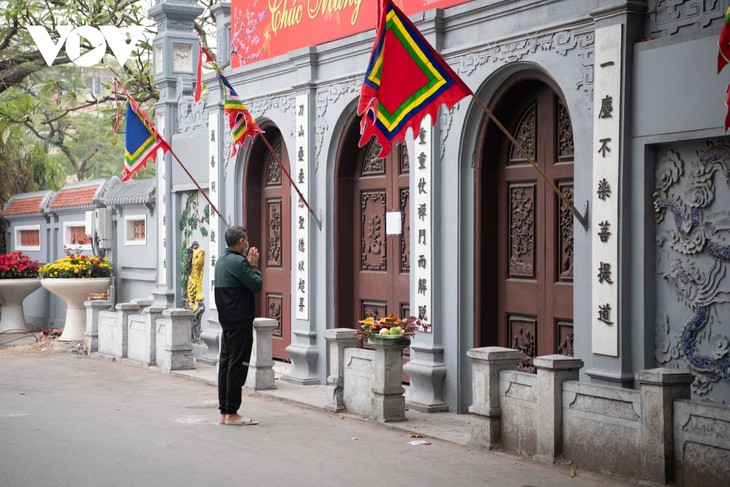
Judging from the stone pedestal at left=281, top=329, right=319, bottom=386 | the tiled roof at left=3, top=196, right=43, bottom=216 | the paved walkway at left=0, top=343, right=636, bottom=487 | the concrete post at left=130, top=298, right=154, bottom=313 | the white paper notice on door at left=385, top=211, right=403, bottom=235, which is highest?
the tiled roof at left=3, top=196, right=43, bottom=216

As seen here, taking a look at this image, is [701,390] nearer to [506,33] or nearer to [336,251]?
[506,33]

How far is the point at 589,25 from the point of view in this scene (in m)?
9.69

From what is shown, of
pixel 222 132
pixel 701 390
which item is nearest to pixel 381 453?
pixel 701 390

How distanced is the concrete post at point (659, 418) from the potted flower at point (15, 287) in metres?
16.0

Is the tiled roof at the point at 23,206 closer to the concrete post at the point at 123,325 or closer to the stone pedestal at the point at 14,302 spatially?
the stone pedestal at the point at 14,302

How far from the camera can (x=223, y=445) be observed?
31.9 ft

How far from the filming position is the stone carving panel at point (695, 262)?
855cm

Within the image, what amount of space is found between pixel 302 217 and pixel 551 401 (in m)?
6.32

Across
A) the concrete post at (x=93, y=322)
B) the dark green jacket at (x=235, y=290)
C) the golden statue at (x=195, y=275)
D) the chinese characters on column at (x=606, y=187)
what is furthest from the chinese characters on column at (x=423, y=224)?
the concrete post at (x=93, y=322)

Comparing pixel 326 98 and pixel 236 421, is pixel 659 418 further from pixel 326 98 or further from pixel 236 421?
pixel 326 98

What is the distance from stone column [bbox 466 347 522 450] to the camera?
9266 mm

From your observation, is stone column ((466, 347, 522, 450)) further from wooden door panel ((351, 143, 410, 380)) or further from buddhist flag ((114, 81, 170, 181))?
buddhist flag ((114, 81, 170, 181))

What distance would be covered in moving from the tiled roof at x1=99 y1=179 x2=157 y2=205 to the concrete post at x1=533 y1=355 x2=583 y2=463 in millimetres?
11554

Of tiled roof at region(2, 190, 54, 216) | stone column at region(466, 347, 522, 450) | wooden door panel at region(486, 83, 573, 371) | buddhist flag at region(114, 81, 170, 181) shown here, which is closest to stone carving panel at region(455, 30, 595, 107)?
wooden door panel at region(486, 83, 573, 371)
